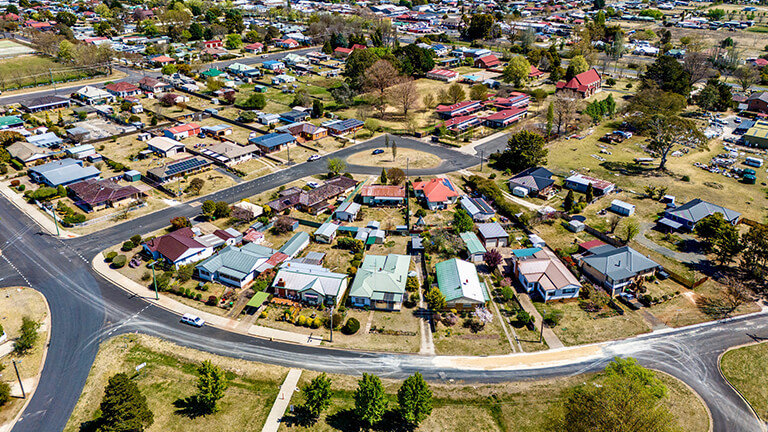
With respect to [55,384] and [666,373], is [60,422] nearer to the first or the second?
[55,384]

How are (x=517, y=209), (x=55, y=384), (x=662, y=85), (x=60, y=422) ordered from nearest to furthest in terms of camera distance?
(x=60, y=422) < (x=55, y=384) < (x=517, y=209) < (x=662, y=85)

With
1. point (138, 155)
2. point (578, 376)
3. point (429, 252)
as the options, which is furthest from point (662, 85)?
point (138, 155)

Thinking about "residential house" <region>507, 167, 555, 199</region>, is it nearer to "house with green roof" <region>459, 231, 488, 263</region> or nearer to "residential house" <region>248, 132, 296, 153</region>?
"house with green roof" <region>459, 231, 488, 263</region>

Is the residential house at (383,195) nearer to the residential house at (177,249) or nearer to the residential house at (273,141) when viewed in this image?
the residential house at (177,249)

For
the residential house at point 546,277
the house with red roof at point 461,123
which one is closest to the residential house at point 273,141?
the house with red roof at point 461,123

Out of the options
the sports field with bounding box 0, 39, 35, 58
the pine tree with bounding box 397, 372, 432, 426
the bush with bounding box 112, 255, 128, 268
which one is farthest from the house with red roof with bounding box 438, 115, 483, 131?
the sports field with bounding box 0, 39, 35, 58
